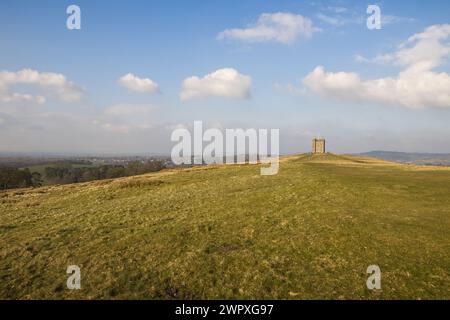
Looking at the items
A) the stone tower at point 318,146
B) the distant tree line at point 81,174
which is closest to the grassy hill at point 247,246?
the stone tower at point 318,146

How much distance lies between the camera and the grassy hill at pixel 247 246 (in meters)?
12.0

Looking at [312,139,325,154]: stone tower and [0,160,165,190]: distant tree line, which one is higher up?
[312,139,325,154]: stone tower

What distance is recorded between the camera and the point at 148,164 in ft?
450

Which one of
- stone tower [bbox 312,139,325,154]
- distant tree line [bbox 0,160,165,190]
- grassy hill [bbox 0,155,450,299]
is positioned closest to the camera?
grassy hill [bbox 0,155,450,299]

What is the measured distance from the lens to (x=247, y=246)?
638 inches

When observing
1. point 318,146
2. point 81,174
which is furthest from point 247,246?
point 81,174

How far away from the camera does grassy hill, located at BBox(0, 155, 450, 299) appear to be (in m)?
12.0

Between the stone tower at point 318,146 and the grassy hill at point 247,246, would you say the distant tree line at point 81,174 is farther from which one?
the grassy hill at point 247,246

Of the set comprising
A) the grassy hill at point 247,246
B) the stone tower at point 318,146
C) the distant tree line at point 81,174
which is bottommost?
the distant tree line at point 81,174

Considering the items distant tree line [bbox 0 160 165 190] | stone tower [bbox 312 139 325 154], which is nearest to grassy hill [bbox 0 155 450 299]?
stone tower [bbox 312 139 325 154]

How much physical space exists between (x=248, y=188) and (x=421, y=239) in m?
A: 18.1

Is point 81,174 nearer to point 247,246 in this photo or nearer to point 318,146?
point 318,146

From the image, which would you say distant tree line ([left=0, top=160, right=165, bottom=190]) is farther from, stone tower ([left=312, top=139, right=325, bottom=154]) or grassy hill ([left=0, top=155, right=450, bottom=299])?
grassy hill ([left=0, top=155, right=450, bottom=299])
